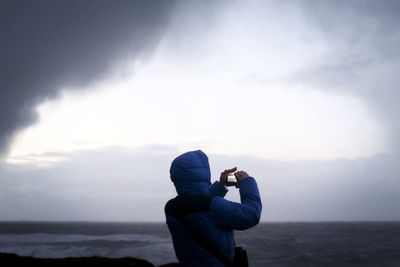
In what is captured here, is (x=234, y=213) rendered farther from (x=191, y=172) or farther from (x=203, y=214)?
(x=191, y=172)

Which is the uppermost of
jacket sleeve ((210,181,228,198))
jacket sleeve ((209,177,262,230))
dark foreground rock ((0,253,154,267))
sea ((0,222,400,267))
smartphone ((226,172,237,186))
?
smartphone ((226,172,237,186))

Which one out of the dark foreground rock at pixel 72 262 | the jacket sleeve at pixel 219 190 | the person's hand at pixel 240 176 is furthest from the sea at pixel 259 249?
the person's hand at pixel 240 176

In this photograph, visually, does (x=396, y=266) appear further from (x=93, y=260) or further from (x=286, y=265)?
(x=93, y=260)

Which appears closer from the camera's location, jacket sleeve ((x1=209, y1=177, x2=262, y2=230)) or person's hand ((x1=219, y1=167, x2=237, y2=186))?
jacket sleeve ((x1=209, y1=177, x2=262, y2=230))

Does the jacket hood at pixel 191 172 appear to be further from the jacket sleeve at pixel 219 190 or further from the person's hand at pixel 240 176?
the jacket sleeve at pixel 219 190

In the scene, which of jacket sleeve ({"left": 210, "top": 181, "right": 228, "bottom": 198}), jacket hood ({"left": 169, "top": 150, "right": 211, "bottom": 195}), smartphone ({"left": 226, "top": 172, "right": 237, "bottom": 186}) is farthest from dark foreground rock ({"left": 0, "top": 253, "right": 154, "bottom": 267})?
jacket hood ({"left": 169, "top": 150, "right": 211, "bottom": 195})

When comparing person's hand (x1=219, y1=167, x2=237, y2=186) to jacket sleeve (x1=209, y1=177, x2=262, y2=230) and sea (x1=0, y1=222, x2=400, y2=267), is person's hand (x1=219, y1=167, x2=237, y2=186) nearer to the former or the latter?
jacket sleeve (x1=209, y1=177, x2=262, y2=230)

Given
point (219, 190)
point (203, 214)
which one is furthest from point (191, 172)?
point (219, 190)

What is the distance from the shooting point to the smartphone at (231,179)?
2.71m

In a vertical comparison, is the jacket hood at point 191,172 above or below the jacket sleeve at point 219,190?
above

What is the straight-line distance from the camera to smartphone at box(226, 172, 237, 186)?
8.88ft

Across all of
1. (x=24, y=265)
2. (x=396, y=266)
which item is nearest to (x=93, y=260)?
(x=24, y=265)

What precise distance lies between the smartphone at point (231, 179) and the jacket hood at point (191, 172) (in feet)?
0.77

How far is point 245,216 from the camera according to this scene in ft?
7.59
